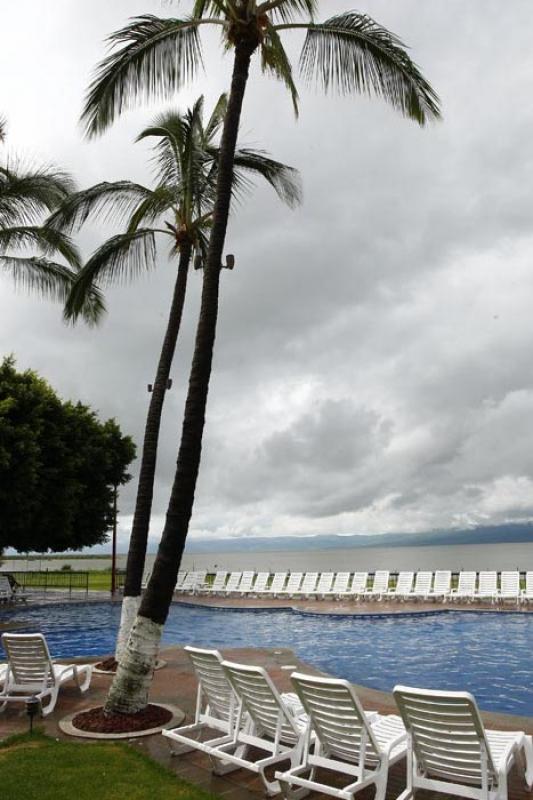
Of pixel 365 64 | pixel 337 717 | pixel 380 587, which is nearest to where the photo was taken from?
pixel 337 717

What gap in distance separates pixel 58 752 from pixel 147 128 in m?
10.3

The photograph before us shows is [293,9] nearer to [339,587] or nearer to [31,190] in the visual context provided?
[31,190]

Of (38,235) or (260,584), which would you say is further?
(260,584)

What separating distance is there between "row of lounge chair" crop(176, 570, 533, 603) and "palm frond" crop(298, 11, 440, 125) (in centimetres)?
1660

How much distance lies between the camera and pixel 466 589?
21.0 meters

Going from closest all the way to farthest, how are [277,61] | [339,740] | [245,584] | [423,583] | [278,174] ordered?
[339,740] → [277,61] → [278,174] → [423,583] → [245,584]

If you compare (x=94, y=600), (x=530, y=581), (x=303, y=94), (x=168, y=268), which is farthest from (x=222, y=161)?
(x=94, y=600)

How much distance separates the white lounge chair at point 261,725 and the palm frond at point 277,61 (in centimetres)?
789

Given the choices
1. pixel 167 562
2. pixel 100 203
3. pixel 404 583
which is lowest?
pixel 404 583

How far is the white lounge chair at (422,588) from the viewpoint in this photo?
2136 cm

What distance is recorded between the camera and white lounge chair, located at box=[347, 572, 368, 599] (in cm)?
2252

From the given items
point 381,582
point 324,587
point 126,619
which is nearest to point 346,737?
point 126,619

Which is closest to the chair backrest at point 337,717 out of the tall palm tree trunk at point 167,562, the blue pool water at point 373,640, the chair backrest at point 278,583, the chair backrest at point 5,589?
the tall palm tree trunk at point 167,562

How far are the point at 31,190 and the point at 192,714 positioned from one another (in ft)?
39.3
